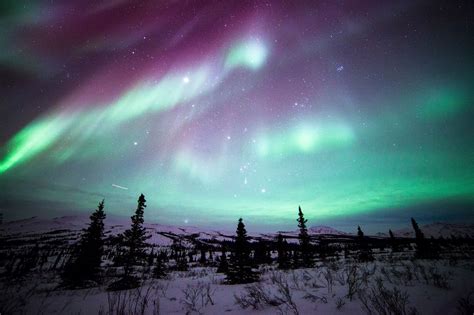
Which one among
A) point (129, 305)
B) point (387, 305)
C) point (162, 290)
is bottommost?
point (162, 290)

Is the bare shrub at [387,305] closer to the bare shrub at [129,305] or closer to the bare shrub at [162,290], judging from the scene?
the bare shrub at [129,305]

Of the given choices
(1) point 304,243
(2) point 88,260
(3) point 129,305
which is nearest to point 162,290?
(3) point 129,305

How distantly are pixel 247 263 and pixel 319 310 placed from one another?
47.7 feet

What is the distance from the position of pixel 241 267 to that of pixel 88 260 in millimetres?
19794

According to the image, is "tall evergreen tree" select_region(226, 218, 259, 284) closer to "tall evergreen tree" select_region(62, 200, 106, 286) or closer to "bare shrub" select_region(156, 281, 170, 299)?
"bare shrub" select_region(156, 281, 170, 299)

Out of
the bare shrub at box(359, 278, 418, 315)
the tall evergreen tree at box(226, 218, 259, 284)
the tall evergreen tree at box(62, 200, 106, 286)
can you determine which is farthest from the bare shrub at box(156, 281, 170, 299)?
the tall evergreen tree at box(62, 200, 106, 286)

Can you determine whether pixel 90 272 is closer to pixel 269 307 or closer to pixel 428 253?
pixel 269 307

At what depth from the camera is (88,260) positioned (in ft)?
79.5

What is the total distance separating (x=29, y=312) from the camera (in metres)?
7.45

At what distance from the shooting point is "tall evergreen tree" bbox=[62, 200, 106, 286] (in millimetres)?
22641

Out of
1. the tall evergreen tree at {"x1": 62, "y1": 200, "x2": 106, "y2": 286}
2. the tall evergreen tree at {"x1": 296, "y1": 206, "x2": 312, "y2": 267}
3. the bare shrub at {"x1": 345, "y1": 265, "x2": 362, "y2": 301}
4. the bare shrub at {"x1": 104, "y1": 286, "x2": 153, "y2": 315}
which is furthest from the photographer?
the tall evergreen tree at {"x1": 296, "y1": 206, "x2": 312, "y2": 267}

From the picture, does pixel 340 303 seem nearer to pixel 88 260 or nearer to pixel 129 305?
pixel 129 305

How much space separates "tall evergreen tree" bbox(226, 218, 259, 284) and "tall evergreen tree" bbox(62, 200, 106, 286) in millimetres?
17717

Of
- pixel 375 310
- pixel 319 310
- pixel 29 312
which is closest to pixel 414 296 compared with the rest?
pixel 375 310
